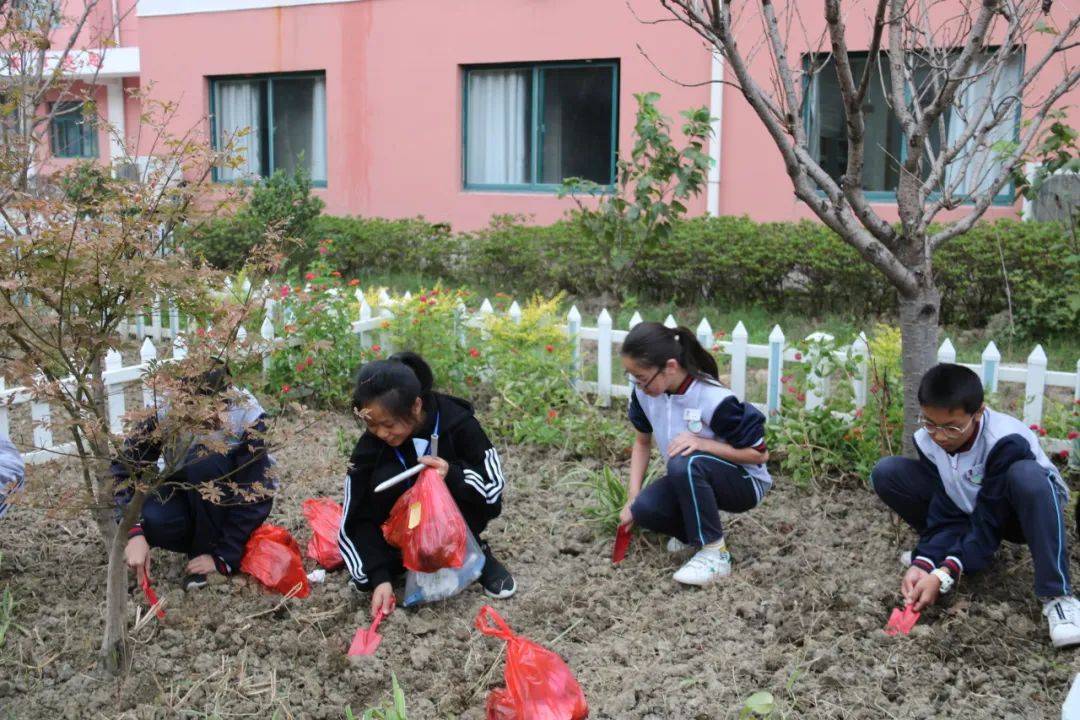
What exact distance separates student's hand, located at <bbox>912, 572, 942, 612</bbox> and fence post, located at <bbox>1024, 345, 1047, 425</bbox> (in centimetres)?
167

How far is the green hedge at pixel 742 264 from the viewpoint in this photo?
7328 mm

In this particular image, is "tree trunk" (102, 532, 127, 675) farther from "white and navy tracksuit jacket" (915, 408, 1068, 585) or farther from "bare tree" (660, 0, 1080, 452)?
"white and navy tracksuit jacket" (915, 408, 1068, 585)

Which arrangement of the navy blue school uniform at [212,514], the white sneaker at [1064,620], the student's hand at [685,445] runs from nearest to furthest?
1. the white sneaker at [1064,620]
2. the navy blue school uniform at [212,514]
3. the student's hand at [685,445]

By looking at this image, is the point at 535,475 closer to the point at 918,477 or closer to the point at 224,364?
the point at 918,477

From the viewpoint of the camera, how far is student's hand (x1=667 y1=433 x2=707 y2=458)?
391 cm

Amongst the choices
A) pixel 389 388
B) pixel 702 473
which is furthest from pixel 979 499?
pixel 389 388

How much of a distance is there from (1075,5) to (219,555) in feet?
23.6

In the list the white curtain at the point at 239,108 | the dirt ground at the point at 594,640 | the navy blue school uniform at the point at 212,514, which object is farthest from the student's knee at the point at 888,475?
the white curtain at the point at 239,108

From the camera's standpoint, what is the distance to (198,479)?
3922 millimetres

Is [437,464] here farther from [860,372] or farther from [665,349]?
[860,372]

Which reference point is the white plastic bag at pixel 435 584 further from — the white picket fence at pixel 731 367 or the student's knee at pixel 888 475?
Answer: the student's knee at pixel 888 475

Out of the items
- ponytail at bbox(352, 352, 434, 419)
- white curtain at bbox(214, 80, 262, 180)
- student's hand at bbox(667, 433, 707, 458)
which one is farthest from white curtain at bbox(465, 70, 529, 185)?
ponytail at bbox(352, 352, 434, 419)

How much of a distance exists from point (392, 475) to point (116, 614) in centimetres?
102

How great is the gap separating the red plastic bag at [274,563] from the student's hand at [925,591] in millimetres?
2071
